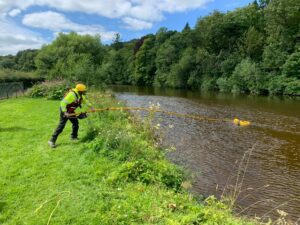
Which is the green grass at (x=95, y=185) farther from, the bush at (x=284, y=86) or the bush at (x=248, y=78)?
the bush at (x=248, y=78)

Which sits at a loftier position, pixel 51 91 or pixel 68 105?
pixel 68 105

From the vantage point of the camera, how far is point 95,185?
258 inches

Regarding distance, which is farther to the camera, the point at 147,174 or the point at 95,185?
the point at 147,174

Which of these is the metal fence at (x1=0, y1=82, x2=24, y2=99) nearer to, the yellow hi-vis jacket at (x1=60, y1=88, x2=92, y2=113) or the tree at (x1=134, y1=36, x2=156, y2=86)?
the yellow hi-vis jacket at (x1=60, y1=88, x2=92, y2=113)

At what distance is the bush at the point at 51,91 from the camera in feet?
79.2

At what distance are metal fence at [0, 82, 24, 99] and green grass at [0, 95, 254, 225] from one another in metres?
17.2

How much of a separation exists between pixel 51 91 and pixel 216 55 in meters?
42.6

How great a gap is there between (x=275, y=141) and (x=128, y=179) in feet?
37.5

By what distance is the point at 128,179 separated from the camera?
6766mm

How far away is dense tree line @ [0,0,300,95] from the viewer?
137 feet

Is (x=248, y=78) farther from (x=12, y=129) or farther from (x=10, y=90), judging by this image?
(x=12, y=129)

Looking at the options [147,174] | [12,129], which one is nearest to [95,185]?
[147,174]

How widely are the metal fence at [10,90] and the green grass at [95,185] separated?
17.2 meters

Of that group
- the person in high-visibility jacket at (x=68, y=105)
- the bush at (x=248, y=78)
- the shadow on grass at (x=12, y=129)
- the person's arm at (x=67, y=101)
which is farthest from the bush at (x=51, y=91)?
the bush at (x=248, y=78)
